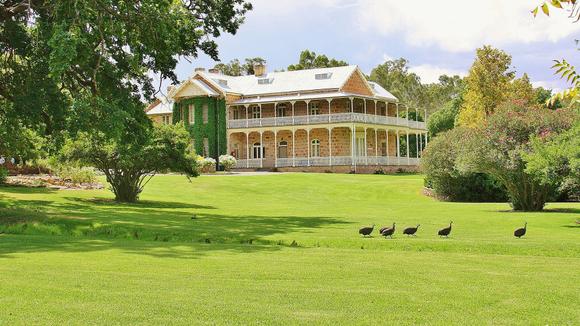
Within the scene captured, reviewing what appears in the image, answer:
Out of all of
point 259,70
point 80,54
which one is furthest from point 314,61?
point 80,54

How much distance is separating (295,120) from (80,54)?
138ft

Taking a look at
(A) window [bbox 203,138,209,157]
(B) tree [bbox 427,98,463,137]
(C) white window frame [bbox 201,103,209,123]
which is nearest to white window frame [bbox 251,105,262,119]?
(C) white window frame [bbox 201,103,209,123]

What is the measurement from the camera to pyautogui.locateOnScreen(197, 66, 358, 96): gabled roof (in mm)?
61781

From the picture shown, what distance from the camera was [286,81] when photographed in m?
64.7

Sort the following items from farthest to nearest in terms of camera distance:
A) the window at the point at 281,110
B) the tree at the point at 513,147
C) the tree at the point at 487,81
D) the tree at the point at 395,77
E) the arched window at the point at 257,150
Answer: the tree at the point at 395,77
the arched window at the point at 257,150
the window at the point at 281,110
the tree at the point at 487,81
the tree at the point at 513,147

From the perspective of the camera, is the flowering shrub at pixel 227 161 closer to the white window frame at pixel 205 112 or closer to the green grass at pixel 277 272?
the white window frame at pixel 205 112

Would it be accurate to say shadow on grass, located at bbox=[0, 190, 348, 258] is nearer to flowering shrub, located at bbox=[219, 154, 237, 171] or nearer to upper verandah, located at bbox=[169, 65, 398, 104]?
flowering shrub, located at bbox=[219, 154, 237, 171]

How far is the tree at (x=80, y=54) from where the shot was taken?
1862 cm

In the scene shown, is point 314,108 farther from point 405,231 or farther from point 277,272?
point 277,272

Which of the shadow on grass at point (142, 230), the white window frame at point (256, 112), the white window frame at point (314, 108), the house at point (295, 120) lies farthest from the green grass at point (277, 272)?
the white window frame at point (256, 112)

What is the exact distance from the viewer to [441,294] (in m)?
8.98

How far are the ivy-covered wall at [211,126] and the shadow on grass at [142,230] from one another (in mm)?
39068

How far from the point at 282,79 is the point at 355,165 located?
1243 cm

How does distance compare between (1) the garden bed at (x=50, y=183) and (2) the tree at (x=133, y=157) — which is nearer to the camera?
(2) the tree at (x=133, y=157)
